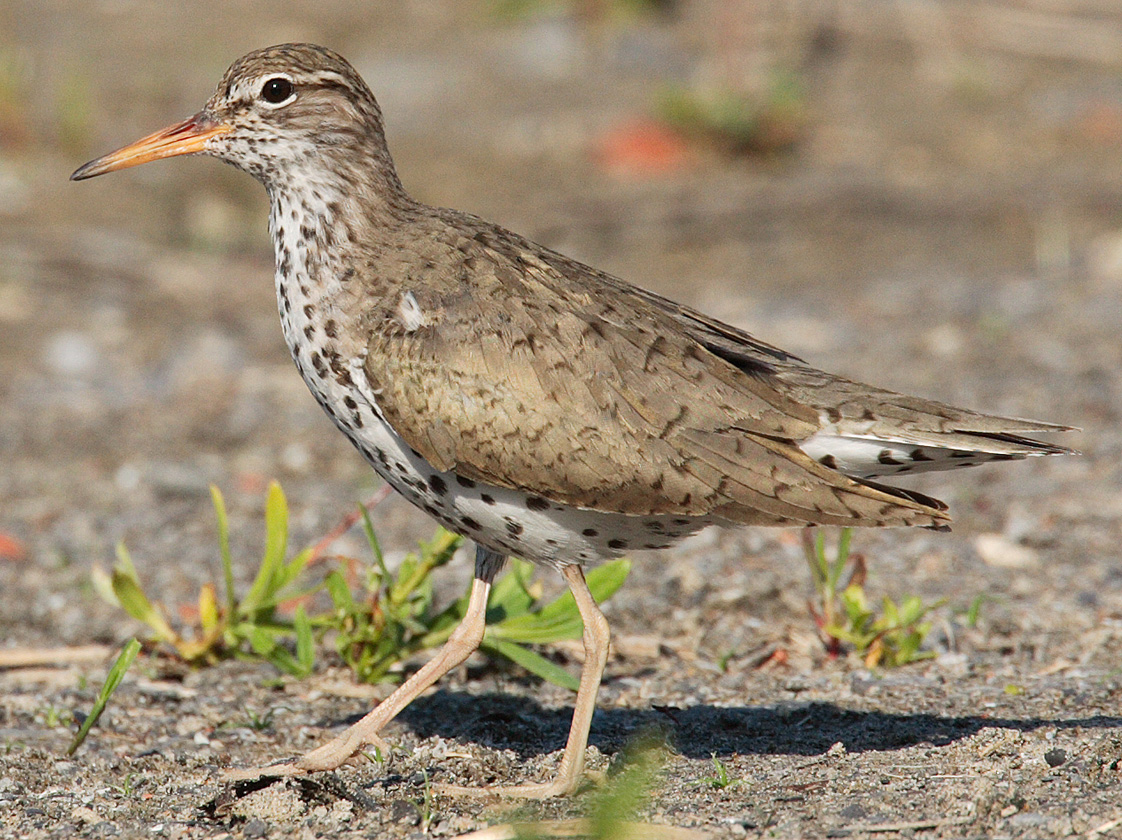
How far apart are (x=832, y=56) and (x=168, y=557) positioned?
12.5 m

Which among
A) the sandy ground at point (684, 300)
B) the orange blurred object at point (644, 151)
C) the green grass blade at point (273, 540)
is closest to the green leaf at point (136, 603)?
the sandy ground at point (684, 300)

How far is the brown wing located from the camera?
16.3 feet

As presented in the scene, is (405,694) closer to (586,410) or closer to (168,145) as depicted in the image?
(586,410)

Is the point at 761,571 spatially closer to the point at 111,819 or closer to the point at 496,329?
the point at 496,329

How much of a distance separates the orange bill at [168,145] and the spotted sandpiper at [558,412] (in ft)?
1.41

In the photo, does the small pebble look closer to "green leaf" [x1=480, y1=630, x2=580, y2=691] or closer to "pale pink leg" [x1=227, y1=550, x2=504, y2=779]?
"green leaf" [x1=480, y1=630, x2=580, y2=691]

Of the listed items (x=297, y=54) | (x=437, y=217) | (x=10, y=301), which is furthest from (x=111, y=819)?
(x=10, y=301)

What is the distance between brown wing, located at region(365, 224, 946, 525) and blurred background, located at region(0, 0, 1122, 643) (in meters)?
2.34

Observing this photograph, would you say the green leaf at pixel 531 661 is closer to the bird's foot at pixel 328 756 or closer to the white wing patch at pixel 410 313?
the bird's foot at pixel 328 756

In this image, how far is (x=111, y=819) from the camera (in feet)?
15.7

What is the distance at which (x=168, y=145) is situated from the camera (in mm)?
5750

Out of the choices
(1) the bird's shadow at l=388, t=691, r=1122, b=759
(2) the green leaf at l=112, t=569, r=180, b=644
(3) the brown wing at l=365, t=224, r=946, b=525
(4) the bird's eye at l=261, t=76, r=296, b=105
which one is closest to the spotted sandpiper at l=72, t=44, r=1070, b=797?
(3) the brown wing at l=365, t=224, r=946, b=525

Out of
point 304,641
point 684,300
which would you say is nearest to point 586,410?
point 304,641

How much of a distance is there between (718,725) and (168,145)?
3104mm
